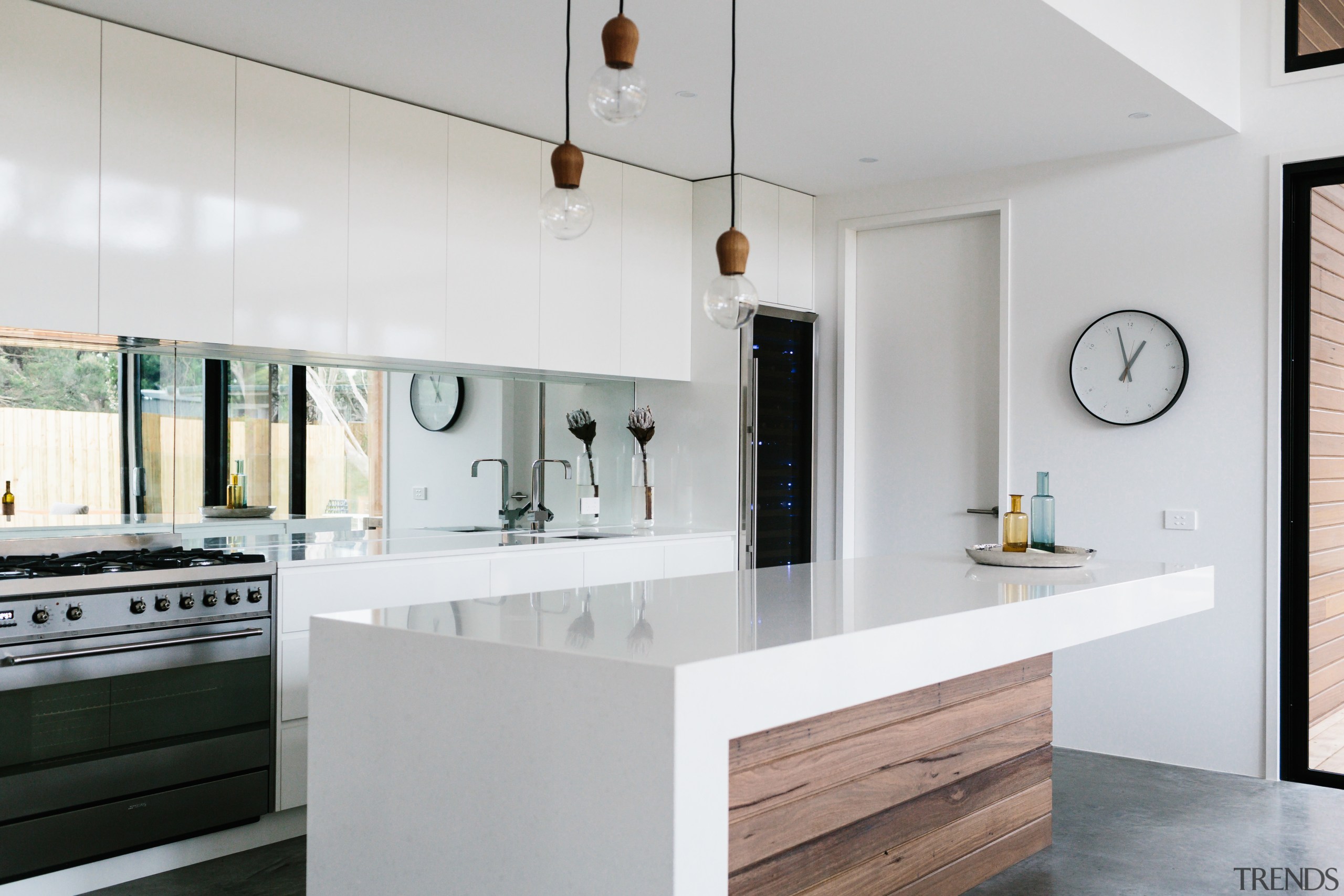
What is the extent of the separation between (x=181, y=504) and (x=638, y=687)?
2.68m

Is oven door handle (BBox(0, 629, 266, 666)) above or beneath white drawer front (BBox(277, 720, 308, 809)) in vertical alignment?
above

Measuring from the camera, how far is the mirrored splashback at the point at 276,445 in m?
3.48

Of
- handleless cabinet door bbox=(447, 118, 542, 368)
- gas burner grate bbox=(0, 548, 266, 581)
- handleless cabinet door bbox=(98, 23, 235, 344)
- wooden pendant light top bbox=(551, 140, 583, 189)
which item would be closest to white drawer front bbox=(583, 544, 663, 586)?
handleless cabinet door bbox=(447, 118, 542, 368)

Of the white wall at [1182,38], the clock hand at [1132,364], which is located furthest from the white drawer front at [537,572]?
the white wall at [1182,38]

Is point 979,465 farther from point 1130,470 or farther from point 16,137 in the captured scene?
point 16,137

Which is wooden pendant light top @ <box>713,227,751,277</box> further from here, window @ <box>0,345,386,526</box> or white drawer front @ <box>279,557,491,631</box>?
window @ <box>0,345,386,526</box>

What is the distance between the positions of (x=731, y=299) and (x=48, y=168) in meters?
2.10

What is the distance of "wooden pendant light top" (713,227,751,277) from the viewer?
2.65 meters

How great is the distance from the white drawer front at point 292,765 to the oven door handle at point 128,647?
35cm

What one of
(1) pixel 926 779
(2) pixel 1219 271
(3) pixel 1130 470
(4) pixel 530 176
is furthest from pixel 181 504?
(2) pixel 1219 271

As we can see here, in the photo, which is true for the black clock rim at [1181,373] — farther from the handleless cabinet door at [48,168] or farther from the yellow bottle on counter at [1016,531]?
the handleless cabinet door at [48,168]

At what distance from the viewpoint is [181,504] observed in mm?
3863

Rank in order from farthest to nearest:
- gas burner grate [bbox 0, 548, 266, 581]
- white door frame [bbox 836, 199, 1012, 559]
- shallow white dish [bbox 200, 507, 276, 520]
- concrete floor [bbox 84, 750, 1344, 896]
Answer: white door frame [bbox 836, 199, 1012, 559]
shallow white dish [bbox 200, 507, 276, 520]
concrete floor [bbox 84, 750, 1344, 896]
gas burner grate [bbox 0, 548, 266, 581]

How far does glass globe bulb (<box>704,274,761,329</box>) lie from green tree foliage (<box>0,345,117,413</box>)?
83.9 inches
